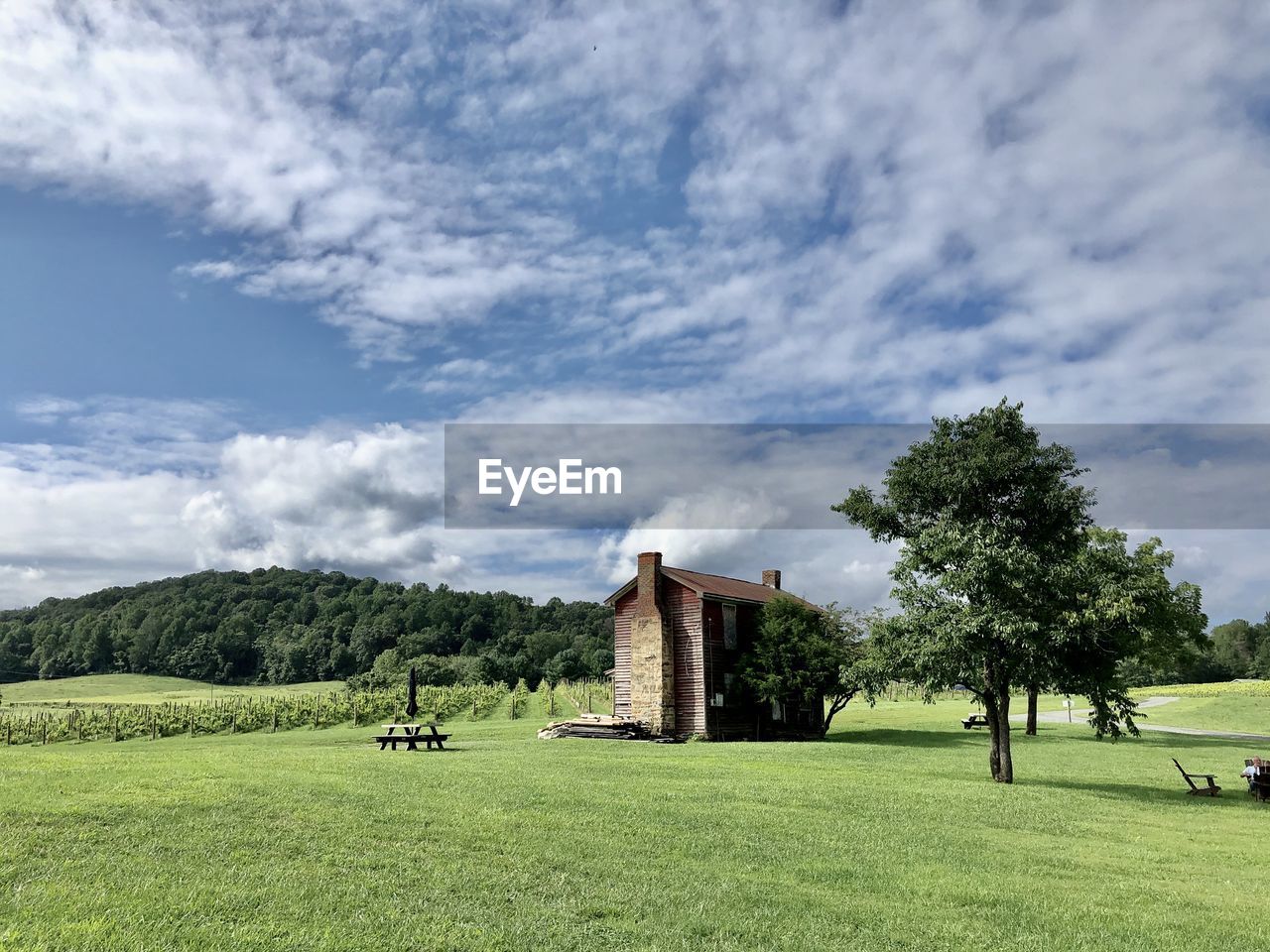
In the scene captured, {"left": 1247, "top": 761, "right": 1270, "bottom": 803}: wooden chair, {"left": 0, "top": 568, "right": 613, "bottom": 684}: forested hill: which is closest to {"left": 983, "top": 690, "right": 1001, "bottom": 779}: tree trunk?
{"left": 1247, "top": 761, "right": 1270, "bottom": 803}: wooden chair

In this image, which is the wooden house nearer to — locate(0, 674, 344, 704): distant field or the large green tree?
the large green tree

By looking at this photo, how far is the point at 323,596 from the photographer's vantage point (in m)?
161

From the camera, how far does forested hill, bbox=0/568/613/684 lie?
13375 cm

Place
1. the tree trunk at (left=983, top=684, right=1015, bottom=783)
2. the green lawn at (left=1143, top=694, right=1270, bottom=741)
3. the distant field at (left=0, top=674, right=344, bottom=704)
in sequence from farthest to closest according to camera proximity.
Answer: the distant field at (left=0, top=674, right=344, bottom=704) < the green lawn at (left=1143, top=694, right=1270, bottom=741) < the tree trunk at (left=983, top=684, right=1015, bottom=783)

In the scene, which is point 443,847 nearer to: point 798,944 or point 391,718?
point 798,944

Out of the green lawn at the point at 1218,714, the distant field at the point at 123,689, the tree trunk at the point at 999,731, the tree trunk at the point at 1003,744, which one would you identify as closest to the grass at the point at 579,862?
the tree trunk at the point at 1003,744

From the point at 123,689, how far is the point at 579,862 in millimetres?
124298

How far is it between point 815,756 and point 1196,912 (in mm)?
19255

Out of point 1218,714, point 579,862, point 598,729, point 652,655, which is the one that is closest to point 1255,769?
point 579,862

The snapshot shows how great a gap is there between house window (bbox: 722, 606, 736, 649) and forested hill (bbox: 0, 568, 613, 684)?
75040mm

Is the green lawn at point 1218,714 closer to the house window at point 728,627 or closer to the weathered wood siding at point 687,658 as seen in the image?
the house window at point 728,627

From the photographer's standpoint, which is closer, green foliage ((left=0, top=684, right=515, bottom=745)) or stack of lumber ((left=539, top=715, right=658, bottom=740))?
stack of lumber ((left=539, top=715, right=658, bottom=740))

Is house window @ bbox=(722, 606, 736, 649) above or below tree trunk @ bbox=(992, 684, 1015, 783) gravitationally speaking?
above

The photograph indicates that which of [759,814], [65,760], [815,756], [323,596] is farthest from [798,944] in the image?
[323,596]
